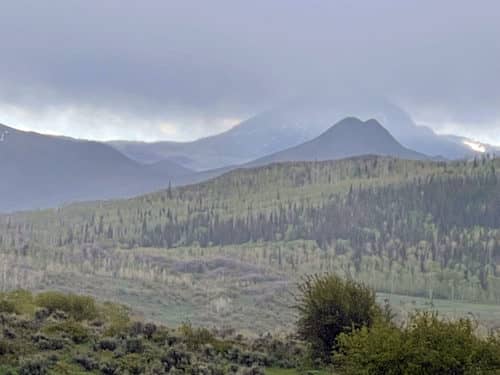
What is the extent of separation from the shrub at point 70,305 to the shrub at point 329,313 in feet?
32.4

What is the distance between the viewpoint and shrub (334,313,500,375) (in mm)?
14695

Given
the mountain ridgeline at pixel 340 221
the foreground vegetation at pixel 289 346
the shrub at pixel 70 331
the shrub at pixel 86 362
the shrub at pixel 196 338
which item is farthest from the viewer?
the mountain ridgeline at pixel 340 221

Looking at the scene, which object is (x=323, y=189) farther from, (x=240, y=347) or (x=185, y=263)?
(x=240, y=347)

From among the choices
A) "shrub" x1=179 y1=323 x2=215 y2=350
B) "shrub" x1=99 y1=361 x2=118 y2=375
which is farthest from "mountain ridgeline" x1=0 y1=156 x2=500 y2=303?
"shrub" x1=99 y1=361 x2=118 y2=375

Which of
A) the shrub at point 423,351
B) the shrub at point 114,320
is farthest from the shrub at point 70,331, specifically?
the shrub at point 423,351

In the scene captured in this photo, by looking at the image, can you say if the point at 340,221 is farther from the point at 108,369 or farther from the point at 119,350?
the point at 108,369

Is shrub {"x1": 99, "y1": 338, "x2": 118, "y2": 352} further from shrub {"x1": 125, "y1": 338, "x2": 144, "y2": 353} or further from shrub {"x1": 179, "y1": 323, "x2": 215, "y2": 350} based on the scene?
shrub {"x1": 179, "y1": 323, "x2": 215, "y2": 350}

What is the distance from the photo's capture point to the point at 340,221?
414 ft

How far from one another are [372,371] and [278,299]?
179ft

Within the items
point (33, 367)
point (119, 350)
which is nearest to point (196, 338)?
point (119, 350)

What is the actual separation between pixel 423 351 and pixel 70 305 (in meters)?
17.6

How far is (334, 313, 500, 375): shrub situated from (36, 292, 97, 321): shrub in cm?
1550

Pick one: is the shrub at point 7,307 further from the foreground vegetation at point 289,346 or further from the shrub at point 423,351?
the shrub at point 423,351

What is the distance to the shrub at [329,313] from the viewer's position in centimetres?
2208
